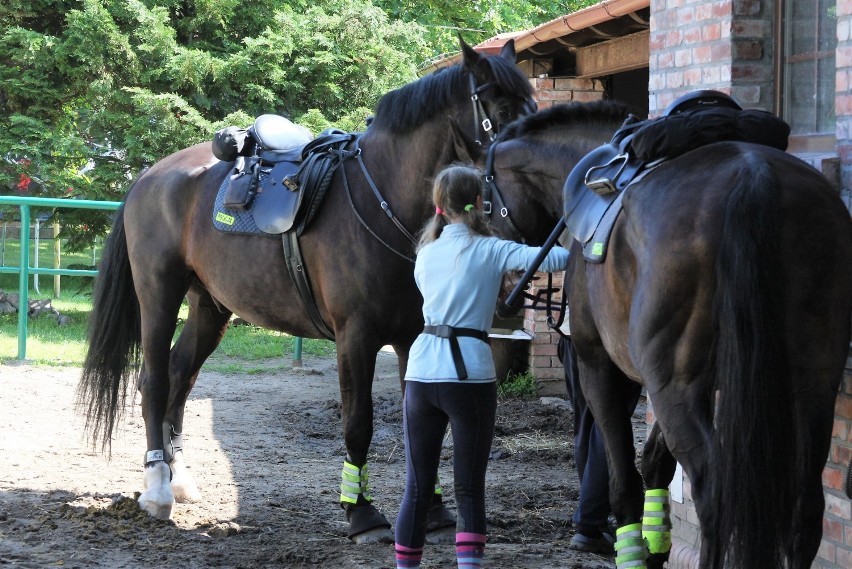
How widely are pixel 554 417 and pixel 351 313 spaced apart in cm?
354

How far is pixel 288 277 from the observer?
5125mm

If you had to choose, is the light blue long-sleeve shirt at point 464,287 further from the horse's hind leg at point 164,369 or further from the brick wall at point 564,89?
the brick wall at point 564,89

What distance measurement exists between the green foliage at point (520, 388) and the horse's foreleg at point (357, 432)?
4.07m

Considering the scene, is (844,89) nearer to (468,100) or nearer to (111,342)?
(468,100)

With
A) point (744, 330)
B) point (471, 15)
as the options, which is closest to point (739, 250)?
point (744, 330)

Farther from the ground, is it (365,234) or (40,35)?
(40,35)

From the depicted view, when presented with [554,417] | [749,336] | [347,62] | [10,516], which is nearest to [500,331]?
[554,417]

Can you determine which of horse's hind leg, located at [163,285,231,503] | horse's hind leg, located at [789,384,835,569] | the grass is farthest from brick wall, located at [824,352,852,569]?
the grass

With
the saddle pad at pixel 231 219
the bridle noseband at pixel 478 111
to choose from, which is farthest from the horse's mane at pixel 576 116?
the saddle pad at pixel 231 219

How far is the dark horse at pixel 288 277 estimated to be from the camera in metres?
4.76

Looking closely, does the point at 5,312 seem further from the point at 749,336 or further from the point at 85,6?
the point at 749,336

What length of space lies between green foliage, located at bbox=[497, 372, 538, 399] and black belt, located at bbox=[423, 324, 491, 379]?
526cm

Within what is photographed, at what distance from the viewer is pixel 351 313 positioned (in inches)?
188

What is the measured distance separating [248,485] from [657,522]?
3161mm
